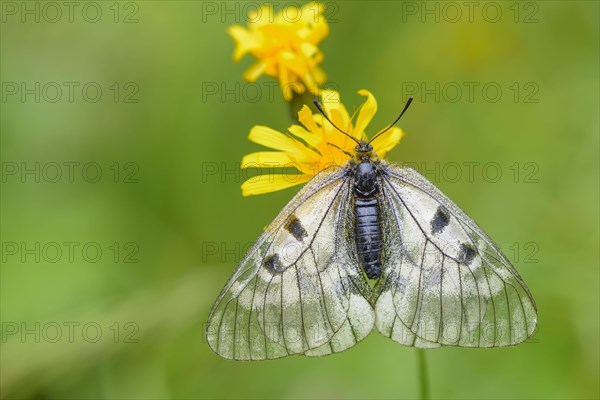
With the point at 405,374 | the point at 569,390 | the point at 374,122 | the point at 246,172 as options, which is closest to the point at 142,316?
the point at 246,172

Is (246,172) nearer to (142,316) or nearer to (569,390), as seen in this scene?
(142,316)

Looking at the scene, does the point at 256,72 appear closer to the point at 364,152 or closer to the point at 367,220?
the point at 364,152

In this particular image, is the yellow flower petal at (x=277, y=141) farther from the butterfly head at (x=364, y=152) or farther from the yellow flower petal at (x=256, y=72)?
the yellow flower petal at (x=256, y=72)

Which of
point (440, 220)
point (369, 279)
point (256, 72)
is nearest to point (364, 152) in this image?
point (440, 220)

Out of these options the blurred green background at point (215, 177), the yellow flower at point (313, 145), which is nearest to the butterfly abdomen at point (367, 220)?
the yellow flower at point (313, 145)

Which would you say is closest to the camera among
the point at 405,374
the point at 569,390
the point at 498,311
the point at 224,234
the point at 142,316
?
the point at 498,311

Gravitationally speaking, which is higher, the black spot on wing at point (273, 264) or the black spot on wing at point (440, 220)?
the black spot on wing at point (440, 220)

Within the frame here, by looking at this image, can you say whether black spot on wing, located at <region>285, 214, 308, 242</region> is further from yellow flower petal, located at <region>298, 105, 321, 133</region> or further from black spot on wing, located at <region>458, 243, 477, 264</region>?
black spot on wing, located at <region>458, 243, 477, 264</region>
